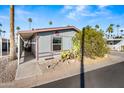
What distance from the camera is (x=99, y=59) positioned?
1450cm

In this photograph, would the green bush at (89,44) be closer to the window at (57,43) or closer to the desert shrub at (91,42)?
the desert shrub at (91,42)

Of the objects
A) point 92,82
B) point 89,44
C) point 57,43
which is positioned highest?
point 57,43

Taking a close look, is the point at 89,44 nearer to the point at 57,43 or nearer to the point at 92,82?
the point at 57,43

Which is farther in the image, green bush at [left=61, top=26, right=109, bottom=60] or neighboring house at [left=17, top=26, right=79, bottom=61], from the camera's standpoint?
neighboring house at [left=17, top=26, right=79, bottom=61]

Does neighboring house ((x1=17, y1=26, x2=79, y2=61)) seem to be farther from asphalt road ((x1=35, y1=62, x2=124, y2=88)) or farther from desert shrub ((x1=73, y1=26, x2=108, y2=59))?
asphalt road ((x1=35, y1=62, x2=124, y2=88))

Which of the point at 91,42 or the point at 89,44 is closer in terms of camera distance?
the point at 89,44

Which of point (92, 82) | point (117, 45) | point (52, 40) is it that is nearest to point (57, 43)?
point (52, 40)

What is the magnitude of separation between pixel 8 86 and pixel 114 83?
462 centimetres

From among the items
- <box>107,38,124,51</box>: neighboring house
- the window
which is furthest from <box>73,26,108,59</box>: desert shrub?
<box>107,38,124,51</box>: neighboring house

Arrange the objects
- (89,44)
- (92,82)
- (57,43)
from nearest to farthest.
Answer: (92,82), (89,44), (57,43)

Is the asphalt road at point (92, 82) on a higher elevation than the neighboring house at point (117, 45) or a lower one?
lower

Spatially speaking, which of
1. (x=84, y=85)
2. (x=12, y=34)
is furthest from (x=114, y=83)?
(x=12, y=34)

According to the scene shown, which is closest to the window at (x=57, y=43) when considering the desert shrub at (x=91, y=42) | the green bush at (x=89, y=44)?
the green bush at (x=89, y=44)

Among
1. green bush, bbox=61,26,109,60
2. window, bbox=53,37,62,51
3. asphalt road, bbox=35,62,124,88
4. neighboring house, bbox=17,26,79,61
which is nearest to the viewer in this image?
asphalt road, bbox=35,62,124,88
